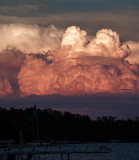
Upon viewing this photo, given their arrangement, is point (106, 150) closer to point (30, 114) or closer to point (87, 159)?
point (30, 114)

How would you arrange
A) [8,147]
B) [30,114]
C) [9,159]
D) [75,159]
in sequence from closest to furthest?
[8,147] < [9,159] < [30,114] < [75,159]

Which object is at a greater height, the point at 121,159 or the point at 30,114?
the point at 30,114

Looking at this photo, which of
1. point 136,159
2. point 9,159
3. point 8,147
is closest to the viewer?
point 8,147

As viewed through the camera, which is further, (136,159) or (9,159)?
(136,159)

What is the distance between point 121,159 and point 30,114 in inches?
2256

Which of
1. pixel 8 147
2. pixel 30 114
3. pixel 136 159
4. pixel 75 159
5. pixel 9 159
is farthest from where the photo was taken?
pixel 136 159

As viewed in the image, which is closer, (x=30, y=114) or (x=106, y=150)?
(x=106, y=150)

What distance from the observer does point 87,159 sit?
6216 inches

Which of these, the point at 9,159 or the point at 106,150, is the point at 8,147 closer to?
the point at 9,159

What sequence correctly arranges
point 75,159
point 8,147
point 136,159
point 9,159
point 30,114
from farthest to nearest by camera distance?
1. point 136,159
2. point 75,159
3. point 30,114
4. point 9,159
5. point 8,147

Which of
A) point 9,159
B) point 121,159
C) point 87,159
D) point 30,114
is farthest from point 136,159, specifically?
point 9,159

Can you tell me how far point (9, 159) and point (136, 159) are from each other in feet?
255

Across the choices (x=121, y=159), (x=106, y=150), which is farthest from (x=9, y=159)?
(x=121, y=159)

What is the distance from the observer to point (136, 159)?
553 ft
